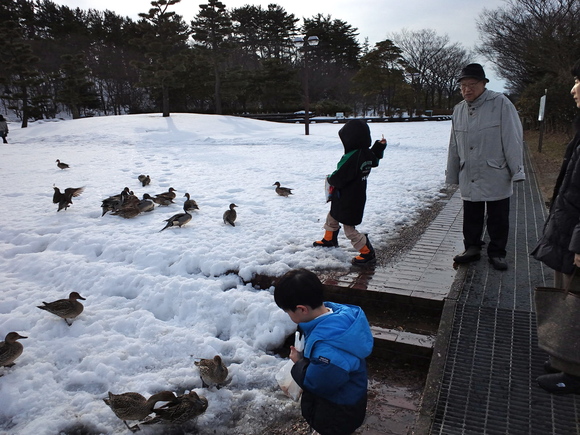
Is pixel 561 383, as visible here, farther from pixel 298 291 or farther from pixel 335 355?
pixel 298 291

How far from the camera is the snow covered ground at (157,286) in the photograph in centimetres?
319

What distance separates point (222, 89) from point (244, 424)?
3942 centimetres

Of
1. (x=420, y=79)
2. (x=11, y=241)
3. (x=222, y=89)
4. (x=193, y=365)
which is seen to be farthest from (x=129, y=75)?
(x=193, y=365)

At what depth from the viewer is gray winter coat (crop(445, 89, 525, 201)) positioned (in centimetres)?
393

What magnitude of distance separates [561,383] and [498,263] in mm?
1829

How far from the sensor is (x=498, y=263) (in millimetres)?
4238

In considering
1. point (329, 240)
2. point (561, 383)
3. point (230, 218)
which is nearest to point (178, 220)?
point (230, 218)

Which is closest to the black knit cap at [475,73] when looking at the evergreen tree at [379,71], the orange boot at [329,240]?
the orange boot at [329,240]

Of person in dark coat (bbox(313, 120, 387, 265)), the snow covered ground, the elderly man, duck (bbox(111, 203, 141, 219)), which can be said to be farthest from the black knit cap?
duck (bbox(111, 203, 141, 219))

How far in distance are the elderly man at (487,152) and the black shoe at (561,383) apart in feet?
5.64

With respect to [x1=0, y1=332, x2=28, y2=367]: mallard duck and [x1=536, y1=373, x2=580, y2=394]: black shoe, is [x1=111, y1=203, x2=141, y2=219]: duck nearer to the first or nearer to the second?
[x1=0, y1=332, x2=28, y2=367]: mallard duck

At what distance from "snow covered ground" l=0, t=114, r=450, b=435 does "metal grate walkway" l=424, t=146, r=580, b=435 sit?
118cm

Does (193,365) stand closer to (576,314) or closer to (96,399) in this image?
(96,399)

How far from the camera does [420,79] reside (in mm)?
53812
